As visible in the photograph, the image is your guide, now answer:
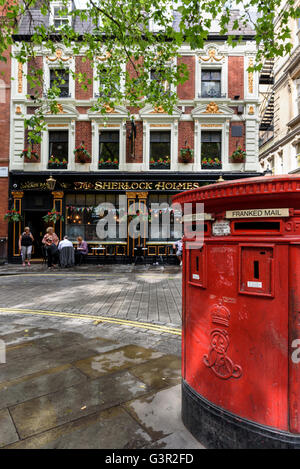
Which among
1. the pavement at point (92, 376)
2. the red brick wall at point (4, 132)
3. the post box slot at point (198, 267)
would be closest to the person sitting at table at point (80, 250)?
the red brick wall at point (4, 132)

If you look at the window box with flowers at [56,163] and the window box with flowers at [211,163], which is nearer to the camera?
the window box with flowers at [211,163]

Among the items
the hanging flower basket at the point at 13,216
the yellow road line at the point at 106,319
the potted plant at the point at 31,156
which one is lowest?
the yellow road line at the point at 106,319

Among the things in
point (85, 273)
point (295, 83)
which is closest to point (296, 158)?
point (295, 83)

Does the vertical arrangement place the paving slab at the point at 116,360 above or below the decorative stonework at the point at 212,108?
below

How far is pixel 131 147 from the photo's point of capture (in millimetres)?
15945

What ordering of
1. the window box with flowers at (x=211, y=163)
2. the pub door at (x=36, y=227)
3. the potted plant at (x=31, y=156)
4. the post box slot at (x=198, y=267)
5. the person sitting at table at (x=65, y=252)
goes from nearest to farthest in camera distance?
the post box slot at (x=198, y=267)
the person sitting at table at (x=65, y=252)
the potted plant at (x=31, y=156)
the window box with flowers at (x=211, y=163)
the pub door at (x=36, y=227)

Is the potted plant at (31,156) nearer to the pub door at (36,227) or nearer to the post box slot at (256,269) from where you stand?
the pub door at (36,227)

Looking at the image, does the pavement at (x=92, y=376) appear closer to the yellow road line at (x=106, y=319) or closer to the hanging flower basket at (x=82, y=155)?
the yellow road line at (x=106, y=319)

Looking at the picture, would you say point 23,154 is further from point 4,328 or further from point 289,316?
point 289,316

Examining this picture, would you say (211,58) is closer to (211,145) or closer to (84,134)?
(211,145)

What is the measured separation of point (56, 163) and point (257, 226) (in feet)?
53.3

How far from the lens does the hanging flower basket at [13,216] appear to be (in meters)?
15.2

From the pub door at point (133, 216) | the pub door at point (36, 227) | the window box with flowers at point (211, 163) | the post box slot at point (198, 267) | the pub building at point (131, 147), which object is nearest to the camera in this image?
the post box slot at point (198, 267)

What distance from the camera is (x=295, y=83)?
21797mm
